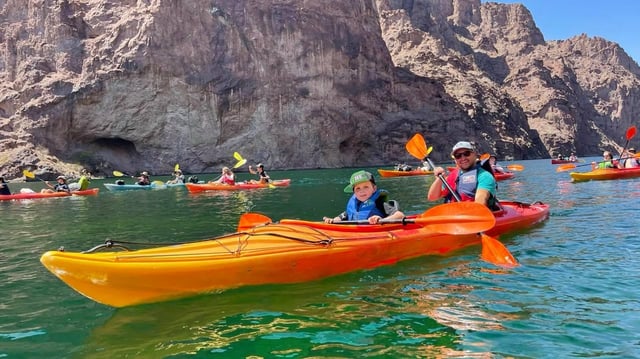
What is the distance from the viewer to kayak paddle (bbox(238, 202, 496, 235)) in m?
6.48

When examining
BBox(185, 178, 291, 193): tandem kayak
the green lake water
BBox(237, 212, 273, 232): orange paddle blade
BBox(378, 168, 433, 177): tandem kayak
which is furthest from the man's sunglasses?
BBox(378, 168, 433, 177): tandem kayak

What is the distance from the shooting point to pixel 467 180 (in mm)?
8305

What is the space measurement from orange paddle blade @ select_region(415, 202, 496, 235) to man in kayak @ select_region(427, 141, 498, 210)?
1.21 meters

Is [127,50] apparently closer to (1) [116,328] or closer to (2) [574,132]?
(1) [116,328]

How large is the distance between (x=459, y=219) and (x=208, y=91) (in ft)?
162

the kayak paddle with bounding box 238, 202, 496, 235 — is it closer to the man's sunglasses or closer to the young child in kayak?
the young child in kayak

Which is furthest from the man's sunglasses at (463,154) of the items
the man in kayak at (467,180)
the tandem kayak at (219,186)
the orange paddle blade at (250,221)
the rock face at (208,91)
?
the rock face at (208,91)

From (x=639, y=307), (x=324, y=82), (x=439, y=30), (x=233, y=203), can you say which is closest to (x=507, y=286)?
(x=639, y=307)

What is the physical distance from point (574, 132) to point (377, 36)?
59712 millimetres

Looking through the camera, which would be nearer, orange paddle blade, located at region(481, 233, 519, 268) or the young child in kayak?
orange paddle blade, located at region(481, 233, 519, 268)

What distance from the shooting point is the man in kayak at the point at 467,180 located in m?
7.95

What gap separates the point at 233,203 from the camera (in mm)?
17344

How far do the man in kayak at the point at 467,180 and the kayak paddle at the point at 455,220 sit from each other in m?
1.21

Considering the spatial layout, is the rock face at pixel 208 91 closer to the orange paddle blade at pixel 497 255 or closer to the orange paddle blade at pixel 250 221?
the orange paddle blade at pixel 250 221
